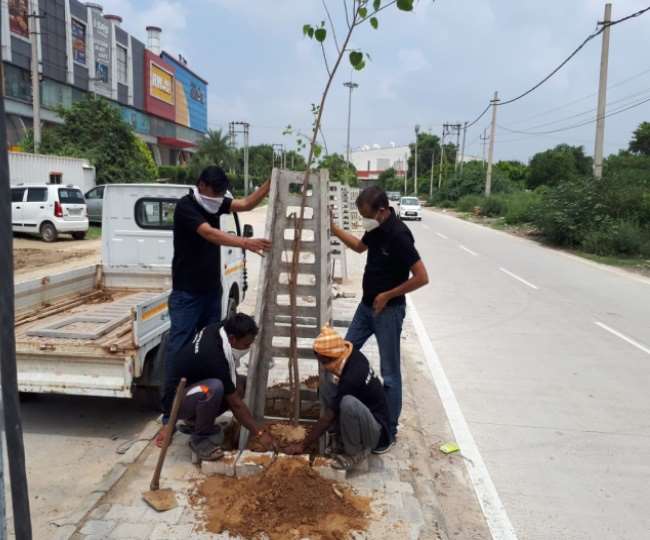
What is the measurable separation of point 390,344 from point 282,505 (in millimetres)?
1424

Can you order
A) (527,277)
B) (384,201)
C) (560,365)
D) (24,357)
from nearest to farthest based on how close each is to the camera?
(384,201)
(24,357)
(560,365)
(527,277)

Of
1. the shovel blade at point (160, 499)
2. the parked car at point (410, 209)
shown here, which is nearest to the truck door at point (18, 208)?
the shovel blade at point (160, 499)

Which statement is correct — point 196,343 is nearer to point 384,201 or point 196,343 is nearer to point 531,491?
point 384,201

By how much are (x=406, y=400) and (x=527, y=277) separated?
8545 millimetres

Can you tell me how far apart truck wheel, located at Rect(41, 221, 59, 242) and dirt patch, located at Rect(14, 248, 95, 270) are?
1774 mm

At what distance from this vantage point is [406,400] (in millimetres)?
5383

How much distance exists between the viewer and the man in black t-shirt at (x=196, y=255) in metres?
4.12

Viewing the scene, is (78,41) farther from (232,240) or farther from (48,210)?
(232,240)

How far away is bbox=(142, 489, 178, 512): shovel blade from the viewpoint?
333cm

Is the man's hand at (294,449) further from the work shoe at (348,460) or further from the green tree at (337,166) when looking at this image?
the green tree at (337,166)

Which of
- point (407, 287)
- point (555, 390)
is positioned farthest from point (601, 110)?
point (407, 287)

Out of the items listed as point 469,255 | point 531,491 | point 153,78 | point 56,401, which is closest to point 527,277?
point 469,255

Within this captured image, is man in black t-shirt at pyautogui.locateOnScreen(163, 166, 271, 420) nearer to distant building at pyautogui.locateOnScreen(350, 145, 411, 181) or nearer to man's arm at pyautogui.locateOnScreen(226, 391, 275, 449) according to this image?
man's arm at pyautogui.locateOnScreen(226, 391, 275, 449)

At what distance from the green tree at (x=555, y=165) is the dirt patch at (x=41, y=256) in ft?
162
